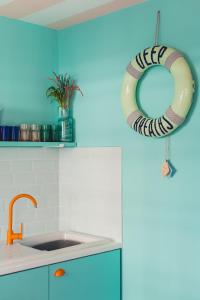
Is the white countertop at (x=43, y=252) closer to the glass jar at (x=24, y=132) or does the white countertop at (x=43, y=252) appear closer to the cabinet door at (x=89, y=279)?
the cabinet door at (x=89, y=279)

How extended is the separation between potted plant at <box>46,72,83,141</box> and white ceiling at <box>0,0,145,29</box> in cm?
41

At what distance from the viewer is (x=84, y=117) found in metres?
3.08

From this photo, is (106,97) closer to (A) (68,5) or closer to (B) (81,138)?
(B) (81,138)

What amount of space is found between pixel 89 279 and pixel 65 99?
122 cm

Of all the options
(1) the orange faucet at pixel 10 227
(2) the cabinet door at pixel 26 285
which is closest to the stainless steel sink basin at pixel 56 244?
(1) the orange faucet at pixel 10 227

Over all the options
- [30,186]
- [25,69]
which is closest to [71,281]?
[30,186]

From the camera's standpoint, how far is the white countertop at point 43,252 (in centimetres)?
235

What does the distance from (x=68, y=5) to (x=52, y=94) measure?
65 centimetres

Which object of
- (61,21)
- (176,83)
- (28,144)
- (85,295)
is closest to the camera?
(176,83)

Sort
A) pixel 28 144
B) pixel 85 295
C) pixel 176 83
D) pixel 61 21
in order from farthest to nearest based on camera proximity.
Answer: pixel 61 21 < pixel 28 144 < pixel 85 295 < pixel 176 83

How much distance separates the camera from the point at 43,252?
2.55 m

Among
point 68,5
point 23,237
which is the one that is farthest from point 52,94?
point 23,237

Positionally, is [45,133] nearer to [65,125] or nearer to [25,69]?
[65,125]

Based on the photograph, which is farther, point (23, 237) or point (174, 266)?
point (23, 237)
